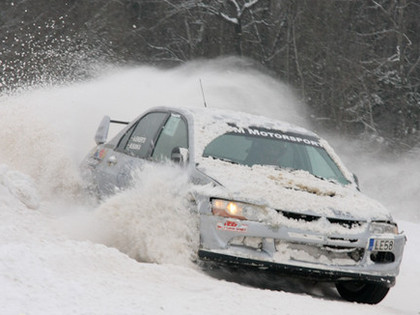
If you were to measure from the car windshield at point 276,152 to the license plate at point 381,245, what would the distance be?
102 centimetres

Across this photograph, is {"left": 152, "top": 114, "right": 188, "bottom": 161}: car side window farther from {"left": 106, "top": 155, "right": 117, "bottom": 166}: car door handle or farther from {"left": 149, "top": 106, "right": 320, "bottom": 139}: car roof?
{"left": 106, "top": 155, "right": 117, "bottom": 166}: car door handle

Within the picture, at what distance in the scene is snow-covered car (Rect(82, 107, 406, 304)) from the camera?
210 inches

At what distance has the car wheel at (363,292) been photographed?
5934mm

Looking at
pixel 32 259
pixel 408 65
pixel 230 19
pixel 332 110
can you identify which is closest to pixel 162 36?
pixel 230 19

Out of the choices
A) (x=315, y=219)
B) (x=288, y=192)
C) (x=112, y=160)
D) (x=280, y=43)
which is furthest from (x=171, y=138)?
(x=280, y=43)

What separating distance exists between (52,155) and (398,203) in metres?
17.0

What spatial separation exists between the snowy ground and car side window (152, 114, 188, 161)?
57 centimetres

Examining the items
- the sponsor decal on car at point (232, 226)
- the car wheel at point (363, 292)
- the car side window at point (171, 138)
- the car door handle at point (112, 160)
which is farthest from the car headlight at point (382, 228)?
the car door handle at point (112, 160)

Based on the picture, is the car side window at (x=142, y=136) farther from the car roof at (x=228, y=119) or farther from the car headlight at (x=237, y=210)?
the car headlight at (x=237, y=210)

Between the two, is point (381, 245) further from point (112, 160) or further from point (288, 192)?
point (112, 160)

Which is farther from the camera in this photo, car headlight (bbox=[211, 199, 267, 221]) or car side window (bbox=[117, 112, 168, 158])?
car side window (bbox=[117, 112, 168, 158])

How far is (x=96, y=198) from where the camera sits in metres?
7.23

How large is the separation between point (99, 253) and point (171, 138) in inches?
76.4

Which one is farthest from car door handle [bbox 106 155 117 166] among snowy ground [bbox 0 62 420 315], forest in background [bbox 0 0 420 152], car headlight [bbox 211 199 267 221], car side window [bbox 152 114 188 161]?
forest in background [bbox 0 0 420 152]
